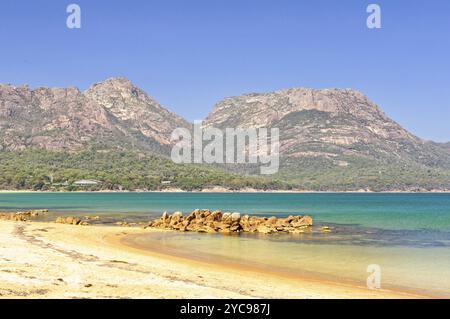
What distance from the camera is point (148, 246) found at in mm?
36031

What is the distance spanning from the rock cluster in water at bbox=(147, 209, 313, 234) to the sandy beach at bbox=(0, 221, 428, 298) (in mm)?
19577

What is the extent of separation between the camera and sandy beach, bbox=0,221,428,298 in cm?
1675

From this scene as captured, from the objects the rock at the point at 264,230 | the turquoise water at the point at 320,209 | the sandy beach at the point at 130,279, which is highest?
the sandy beach at the point at 130,279

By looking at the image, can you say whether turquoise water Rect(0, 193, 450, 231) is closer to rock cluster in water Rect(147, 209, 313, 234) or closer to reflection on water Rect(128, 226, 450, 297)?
rock cluster in water Rect(147, 209, 313, 234)

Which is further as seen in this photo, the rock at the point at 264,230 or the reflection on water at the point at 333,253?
the rock at the point at 264,230

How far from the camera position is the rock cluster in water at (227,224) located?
50.0 m

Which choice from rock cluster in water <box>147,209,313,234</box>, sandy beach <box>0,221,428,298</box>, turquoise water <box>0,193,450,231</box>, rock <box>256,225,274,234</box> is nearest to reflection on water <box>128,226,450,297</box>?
rock <box>256,225,274,234</box>

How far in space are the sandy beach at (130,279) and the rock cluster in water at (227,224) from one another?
19577 millimetres

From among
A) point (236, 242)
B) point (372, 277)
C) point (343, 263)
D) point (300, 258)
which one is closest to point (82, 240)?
point (236, 242)

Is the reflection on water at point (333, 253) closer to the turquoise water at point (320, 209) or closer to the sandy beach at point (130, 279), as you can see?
the sandy beach at point (130, 279)

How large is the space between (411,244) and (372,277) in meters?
17.8

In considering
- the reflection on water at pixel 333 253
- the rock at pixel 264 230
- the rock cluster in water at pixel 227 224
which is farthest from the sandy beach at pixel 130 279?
the rock cluster in water at pixel 227 224

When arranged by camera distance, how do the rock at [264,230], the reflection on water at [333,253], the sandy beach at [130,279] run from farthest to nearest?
the rock at [264,230] < the reflection on water at [333,253] < the sandy beach at [130,279]
